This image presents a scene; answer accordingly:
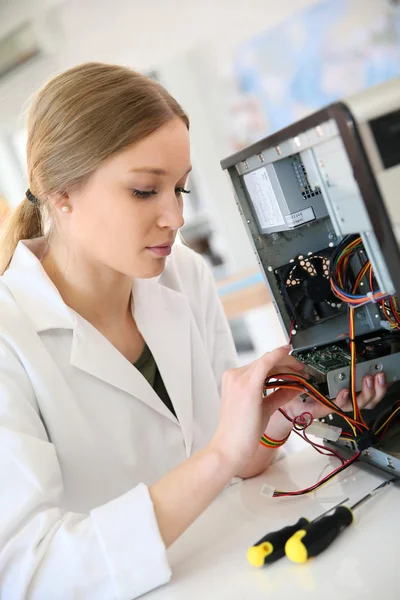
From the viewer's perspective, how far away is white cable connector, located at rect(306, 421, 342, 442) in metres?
0.95

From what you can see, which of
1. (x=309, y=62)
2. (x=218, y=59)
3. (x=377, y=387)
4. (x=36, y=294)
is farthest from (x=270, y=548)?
(x=309, y=62)

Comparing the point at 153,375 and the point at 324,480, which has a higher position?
the point at 153,375

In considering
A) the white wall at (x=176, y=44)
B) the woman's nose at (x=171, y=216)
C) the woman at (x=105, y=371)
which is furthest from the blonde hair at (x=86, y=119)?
the white wall at (x=176, y=44)

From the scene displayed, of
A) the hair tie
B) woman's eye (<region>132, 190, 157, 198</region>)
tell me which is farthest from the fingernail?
the hair tie

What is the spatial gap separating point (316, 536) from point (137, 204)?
0.59 m

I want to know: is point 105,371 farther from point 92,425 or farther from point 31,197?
point 31,197

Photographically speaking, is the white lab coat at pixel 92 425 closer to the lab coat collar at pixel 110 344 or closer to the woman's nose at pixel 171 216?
the lab coat collar at pixel 110 344

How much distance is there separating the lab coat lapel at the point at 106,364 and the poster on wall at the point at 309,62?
3.35 meters

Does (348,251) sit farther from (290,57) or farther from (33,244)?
(290,57)

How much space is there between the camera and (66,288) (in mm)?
1221

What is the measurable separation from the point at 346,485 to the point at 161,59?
365 cm

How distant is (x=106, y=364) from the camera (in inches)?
44.0

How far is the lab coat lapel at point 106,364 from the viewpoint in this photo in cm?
110

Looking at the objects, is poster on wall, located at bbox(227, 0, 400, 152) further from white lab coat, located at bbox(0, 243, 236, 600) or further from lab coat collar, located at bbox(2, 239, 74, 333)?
lab coat collar, located at bbox(2, 239, 74, 333)
